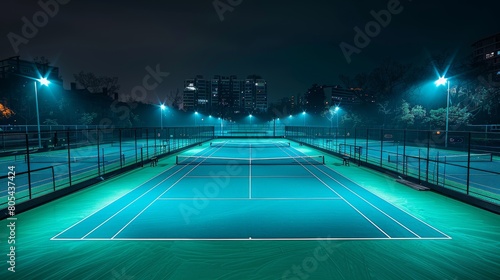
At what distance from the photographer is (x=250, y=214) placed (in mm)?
10953

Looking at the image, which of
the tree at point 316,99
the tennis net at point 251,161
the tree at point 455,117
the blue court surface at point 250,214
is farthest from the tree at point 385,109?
the tree at point 316,99

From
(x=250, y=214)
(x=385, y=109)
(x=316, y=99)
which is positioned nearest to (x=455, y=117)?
(x=385, y=109)

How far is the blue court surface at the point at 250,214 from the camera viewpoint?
897 centimetres

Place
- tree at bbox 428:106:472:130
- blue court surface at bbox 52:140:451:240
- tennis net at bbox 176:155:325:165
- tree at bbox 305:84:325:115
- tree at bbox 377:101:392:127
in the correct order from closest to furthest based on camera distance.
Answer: blue court surface at bbox 52:140:451:240, tennis net at bbox 176:155:325:165, tree at bbox 428:106:472:130, tree at bbox 377:101:392:127, tree at bbox 305:84:325:115

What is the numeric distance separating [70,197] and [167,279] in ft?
31.7

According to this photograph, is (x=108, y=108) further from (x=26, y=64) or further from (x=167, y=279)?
(x=167, y=279)

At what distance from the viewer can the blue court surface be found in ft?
29.4

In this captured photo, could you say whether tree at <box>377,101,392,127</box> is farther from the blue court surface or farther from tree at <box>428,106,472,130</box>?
the blue court surface

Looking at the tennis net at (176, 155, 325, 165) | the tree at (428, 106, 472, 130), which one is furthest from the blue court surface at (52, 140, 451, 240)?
the tree at (428, 106, 472, 130)

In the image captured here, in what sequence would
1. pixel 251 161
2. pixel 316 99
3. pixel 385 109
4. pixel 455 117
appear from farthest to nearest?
pixel 316 99, pixel 385 109, pixel 455 117, pixel 251 161

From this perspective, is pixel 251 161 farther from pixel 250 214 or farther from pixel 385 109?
pixel 385 109

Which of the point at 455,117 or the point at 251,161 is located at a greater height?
the point at 455,117

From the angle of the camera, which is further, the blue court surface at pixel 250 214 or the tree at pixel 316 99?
the tree at pixel 316 99

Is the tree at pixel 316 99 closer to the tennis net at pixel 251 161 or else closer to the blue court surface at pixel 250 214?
the tennis net at pixel 251 161
